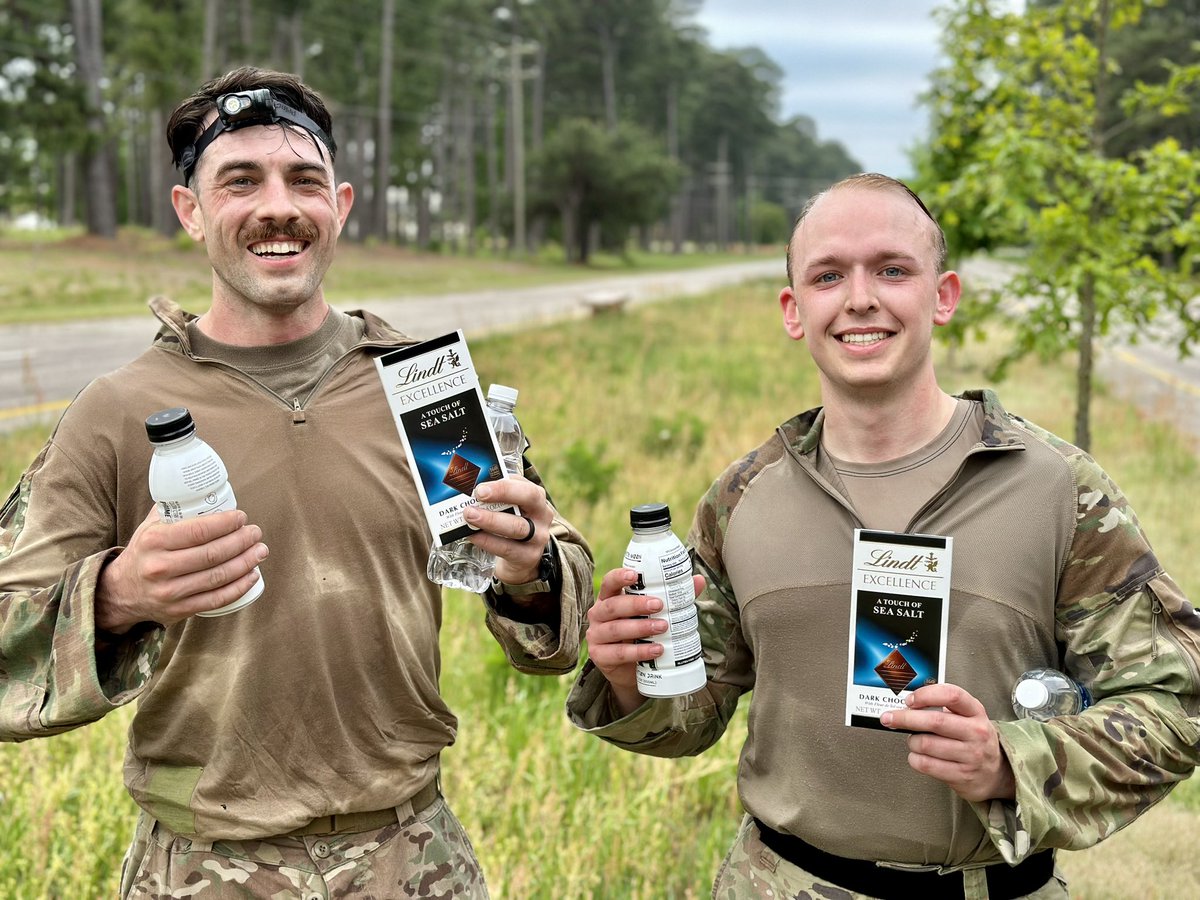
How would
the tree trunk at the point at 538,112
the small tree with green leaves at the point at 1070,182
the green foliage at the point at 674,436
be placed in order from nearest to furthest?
the small tree with green leaves at the point at 1070,182 → the green foliage at the point at 674,436 → the tree trunk at the point at 538,112

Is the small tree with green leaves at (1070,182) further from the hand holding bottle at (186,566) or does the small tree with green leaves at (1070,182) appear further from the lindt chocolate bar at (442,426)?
the hand holding bottle at (186,566)

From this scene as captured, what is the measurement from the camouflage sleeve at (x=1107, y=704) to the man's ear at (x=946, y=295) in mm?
417

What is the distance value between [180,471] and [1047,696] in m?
1.64

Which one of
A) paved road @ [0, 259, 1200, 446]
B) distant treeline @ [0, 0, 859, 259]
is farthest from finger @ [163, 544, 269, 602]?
distant treeline @ [0, 0, 859, 259]

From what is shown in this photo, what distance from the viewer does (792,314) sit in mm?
2574

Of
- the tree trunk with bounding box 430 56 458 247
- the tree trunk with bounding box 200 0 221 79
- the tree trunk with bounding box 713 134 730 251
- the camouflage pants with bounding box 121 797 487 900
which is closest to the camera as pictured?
the camouflage pants with bounding box 121 797 487 900

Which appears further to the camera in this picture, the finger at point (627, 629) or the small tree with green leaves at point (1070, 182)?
the small tree with green leaves at point (1070, 182)

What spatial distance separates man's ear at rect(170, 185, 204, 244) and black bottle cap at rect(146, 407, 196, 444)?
2.64 ft

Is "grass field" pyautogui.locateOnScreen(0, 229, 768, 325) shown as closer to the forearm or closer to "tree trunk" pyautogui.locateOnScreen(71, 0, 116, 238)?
"tree trunk" pyautogui.locateOnScreen(71, 0, 116, 238)

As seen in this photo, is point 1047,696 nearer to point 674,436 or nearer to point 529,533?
point 529,533

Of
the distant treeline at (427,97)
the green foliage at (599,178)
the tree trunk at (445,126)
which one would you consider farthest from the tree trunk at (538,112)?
the green foliage at (599,178)

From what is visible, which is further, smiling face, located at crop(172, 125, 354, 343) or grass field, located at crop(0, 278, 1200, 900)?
grass field, located at crop(0, 278, 1200, 900)

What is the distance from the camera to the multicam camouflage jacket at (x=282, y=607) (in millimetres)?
2414

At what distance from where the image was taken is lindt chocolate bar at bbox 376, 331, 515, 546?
2.27 m
